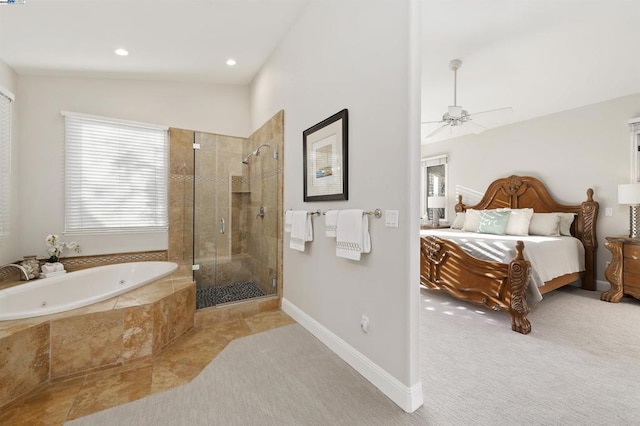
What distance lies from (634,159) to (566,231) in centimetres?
118

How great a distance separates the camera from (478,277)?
2.94 metres

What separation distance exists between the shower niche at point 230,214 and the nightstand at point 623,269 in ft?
13.5

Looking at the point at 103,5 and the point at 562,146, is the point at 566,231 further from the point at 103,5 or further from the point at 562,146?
the point at 103,5

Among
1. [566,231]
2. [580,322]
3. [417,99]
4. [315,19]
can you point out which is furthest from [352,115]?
[566,231]

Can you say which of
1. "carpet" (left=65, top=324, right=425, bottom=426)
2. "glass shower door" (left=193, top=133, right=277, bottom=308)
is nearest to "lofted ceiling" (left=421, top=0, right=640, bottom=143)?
"glass shower door" (left=193, top=133, right=277, bottom=308)

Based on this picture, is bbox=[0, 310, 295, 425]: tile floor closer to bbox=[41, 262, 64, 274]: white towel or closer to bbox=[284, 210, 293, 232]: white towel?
bbox=[284, 210, 293, 232]: white towel

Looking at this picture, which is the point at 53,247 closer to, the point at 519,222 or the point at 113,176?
the point at 113,176

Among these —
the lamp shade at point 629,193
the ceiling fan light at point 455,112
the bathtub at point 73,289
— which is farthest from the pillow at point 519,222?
the bathtub at point 73,289

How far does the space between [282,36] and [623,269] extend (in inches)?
194

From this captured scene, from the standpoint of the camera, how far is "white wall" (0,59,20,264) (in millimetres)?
2709

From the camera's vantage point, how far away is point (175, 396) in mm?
1683

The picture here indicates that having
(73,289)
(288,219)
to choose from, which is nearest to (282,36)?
(288,219)

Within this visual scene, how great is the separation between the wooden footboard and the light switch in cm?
164

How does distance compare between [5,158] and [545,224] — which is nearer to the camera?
[5,158]
